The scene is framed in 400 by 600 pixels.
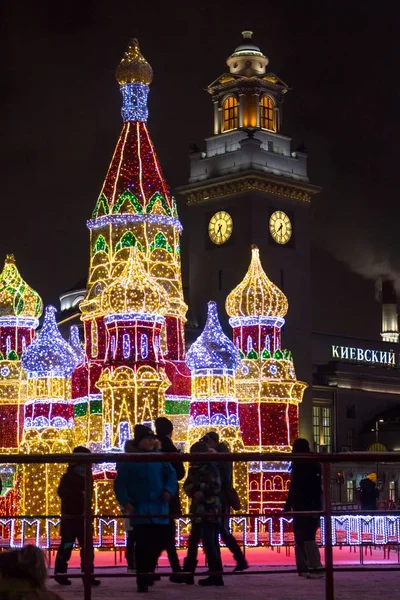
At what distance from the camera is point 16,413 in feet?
113

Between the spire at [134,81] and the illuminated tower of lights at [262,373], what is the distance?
548 centimetres

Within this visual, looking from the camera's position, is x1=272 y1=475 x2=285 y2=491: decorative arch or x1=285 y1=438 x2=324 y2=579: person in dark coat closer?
x1=285 y1=438 x2=324 y2=579: person in dark coat

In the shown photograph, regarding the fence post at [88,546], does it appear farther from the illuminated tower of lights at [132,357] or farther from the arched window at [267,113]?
the arched window at [267,113]

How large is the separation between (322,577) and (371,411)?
70.1 metres

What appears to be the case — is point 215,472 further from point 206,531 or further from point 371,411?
point 371,411

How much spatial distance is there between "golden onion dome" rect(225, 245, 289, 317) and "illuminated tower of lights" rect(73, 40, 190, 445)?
273 cm

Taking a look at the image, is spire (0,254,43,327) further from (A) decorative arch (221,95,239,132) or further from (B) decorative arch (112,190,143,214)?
(A) decorative arch (221,95,239,132)

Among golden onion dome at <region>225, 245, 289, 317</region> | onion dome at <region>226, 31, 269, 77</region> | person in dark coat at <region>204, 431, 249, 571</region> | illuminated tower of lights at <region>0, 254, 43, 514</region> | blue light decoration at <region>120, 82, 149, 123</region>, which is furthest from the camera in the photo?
onion dome at <region>226, 31, 269, 77</region>

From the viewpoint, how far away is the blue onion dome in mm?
32969

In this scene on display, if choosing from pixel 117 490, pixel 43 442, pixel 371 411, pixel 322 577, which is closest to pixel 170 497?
pixel 117 490

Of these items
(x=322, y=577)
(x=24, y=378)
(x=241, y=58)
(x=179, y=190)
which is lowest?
(x=322, y=577)

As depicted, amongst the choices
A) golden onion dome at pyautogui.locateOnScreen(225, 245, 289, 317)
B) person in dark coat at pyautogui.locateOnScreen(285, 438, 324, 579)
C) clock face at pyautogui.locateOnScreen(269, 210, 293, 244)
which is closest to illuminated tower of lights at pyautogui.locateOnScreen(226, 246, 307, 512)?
golden onion dome at pyautogui.locateOnScreen(225, 245, 289, 317)

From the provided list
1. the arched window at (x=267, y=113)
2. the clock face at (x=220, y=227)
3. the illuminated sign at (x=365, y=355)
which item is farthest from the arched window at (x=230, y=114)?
the illuminated sign at (x=365, y=355)

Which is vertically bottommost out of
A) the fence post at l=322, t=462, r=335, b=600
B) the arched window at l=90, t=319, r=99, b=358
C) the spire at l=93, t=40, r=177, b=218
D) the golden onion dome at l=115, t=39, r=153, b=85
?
the fence post at l=322, t=462, r=335, b=600
